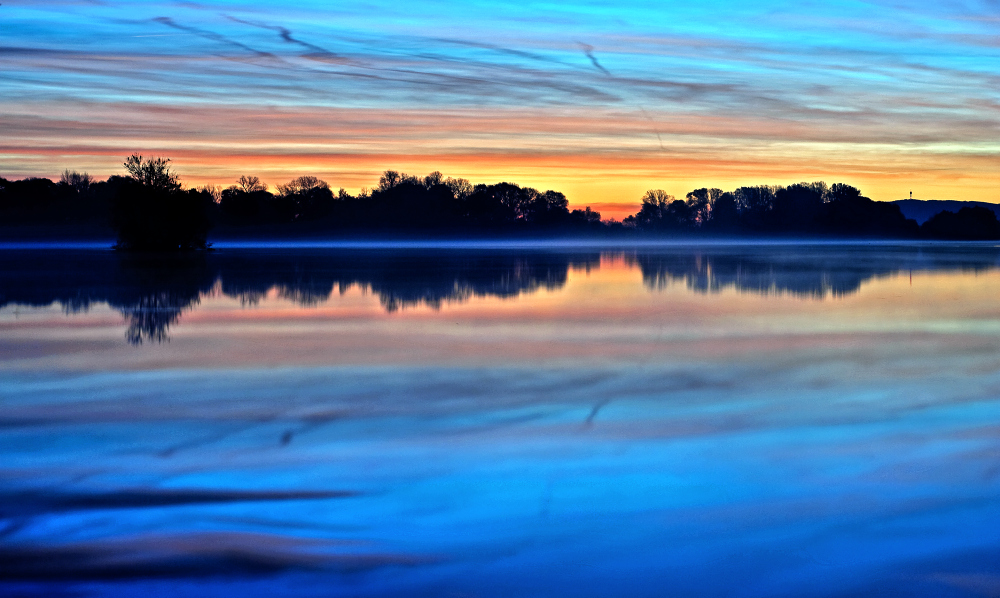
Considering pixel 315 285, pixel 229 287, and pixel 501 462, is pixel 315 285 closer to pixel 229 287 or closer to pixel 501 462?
pixel 229 287

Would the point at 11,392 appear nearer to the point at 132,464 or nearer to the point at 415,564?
the point at 132,464

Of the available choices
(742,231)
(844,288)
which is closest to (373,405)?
(844,288)

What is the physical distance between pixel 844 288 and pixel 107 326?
51.1ft

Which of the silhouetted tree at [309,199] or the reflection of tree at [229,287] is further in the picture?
the silhouetted tree at [309,199]

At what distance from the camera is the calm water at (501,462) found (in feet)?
13.8

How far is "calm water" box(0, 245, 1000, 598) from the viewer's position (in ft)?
13.8

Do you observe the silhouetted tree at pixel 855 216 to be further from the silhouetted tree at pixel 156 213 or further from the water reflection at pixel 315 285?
the water reflection at pixel 315 285

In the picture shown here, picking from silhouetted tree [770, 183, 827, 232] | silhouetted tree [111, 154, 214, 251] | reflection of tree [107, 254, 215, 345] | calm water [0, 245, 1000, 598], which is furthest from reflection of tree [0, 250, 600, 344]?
silhouetted tree [770, 183, 827, 232]

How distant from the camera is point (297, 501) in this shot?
201 inches

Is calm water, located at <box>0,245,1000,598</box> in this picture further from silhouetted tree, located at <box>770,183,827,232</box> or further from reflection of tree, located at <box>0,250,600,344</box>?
silhouetted tree, located at <box>770,183,827,232</box>

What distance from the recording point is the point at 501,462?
5.84m

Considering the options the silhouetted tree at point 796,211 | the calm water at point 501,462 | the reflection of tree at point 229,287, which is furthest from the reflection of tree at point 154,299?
the silhouetted tree at point 796,211

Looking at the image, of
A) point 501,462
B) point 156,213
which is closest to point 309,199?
point 156,213

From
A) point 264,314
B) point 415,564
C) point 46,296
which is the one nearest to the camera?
point 415,564
